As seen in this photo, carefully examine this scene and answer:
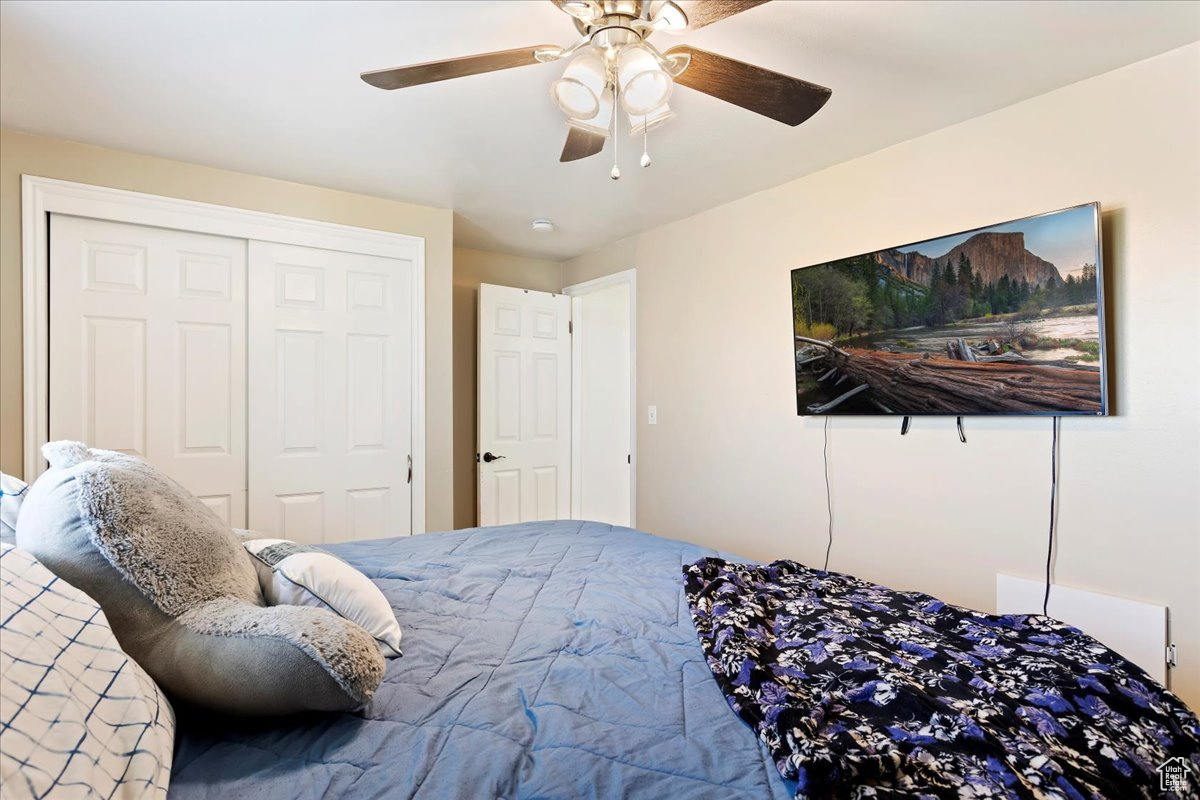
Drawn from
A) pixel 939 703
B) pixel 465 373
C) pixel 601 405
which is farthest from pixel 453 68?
pixel 601 405

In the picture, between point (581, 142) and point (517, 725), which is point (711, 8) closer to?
point (581, 142)

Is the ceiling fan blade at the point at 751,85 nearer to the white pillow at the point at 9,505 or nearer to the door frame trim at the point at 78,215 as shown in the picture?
the white pillow at the point at 9,505

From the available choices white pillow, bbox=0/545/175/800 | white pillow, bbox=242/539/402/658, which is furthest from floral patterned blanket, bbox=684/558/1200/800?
white pillow, bbox=0/545/175/800

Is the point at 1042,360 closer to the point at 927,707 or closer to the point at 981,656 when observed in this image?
the point at 981,656

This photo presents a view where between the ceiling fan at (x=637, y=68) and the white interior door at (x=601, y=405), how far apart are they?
2734 millimetres

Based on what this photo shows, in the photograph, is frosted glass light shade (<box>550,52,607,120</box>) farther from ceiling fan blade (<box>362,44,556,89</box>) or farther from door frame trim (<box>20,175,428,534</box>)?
door frame trim (<box>20,175,428,534</box>)

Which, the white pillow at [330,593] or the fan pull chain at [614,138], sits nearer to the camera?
the white pillow at [330,593]

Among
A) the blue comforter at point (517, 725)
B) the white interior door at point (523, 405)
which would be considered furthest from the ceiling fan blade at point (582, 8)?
the white interior door at point (523, 405)

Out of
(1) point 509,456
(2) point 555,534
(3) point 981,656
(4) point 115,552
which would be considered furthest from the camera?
(1) point 509,456

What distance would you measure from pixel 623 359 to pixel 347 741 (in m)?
4.01

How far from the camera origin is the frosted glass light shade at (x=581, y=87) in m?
1.52

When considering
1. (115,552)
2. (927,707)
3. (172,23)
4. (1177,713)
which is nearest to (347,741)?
(115,552)

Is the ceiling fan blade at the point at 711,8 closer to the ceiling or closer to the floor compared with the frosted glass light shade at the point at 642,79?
closer to the ceiling

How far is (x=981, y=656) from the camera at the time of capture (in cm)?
116
